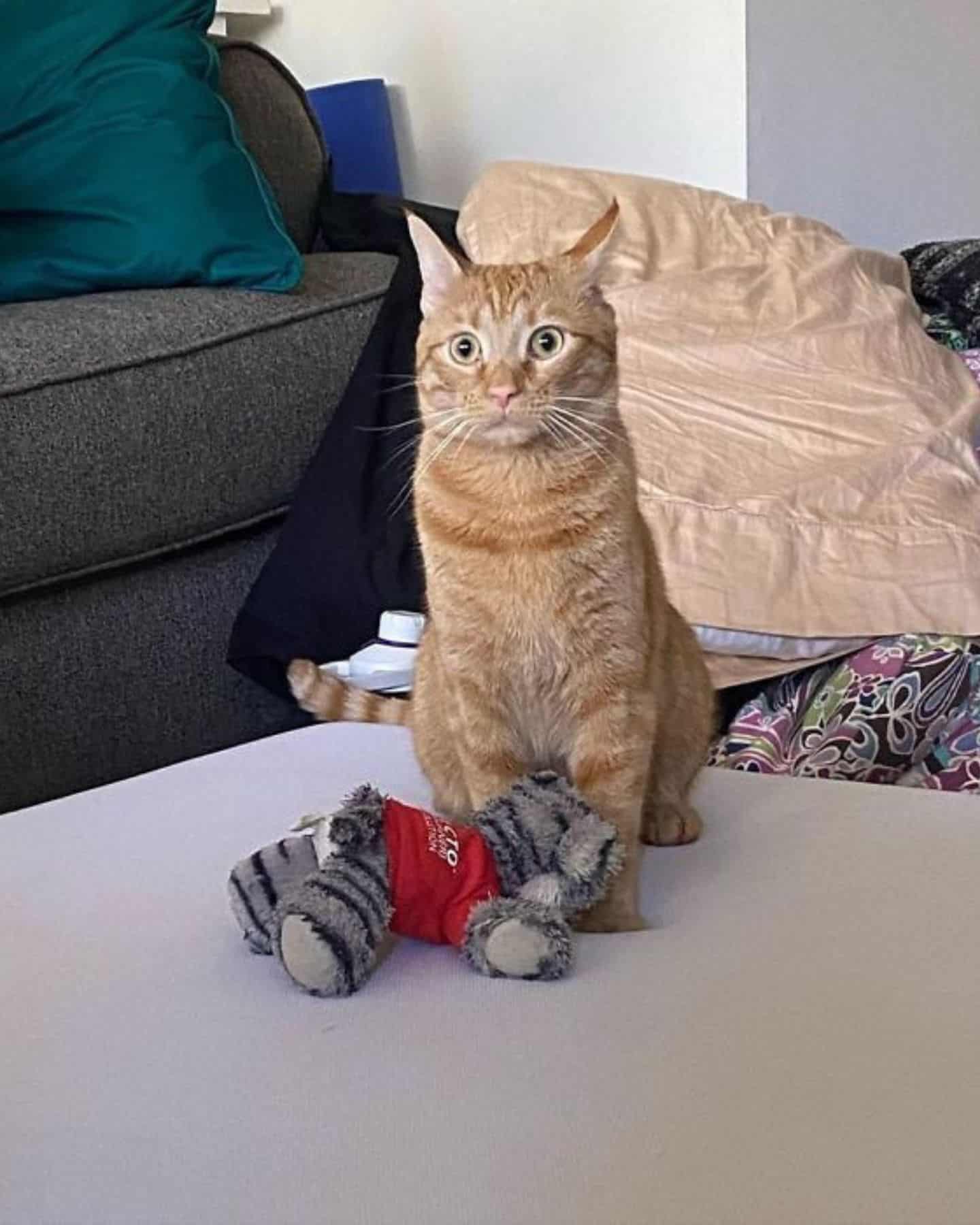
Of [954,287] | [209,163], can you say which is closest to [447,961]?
[209,163]

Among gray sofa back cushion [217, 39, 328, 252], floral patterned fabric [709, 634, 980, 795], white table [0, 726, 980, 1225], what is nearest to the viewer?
white table [0, 726, 980, 1225]

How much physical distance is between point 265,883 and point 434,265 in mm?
454

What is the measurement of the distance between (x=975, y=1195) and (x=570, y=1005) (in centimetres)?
23

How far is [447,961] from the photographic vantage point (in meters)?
0.85

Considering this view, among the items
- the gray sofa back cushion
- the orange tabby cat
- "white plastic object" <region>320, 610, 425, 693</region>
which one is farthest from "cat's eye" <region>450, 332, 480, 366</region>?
the gray sofa back cushion

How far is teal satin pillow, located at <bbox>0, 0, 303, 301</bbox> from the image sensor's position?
177cm

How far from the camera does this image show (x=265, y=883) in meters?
0.87

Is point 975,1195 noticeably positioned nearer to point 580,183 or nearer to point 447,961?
point 447,961

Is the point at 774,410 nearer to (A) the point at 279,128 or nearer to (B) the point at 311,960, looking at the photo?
(A) the point at 279,128

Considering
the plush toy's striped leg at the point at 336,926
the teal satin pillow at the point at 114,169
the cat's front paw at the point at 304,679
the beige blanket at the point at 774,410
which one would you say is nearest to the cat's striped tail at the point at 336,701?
the cat's front paw at the point at 304,679

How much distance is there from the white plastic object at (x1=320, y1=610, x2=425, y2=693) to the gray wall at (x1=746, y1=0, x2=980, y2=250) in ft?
3.50

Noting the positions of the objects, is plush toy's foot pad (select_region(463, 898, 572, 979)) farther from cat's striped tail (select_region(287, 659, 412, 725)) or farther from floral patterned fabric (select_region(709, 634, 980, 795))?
floral patterned fabric (select_region(709, 634, 980, 795))

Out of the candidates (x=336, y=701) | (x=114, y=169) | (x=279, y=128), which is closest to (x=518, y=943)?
(x=336, y=701)

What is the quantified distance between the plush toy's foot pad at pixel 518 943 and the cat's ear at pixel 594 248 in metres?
0.46
